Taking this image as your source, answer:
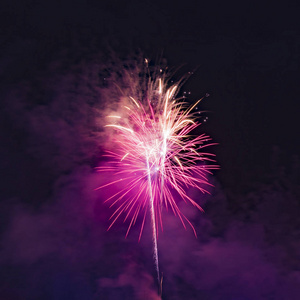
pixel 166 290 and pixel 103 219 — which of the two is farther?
pixel 166 290

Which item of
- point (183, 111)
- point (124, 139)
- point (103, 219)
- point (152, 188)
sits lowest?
point (103, 219)

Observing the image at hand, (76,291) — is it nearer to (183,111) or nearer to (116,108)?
(116,108)

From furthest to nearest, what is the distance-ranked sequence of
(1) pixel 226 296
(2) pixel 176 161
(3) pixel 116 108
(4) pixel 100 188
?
(1) pixel 226 296 < (4) pixel 100 188 < (3) pixel 116 108 < (2) pixel 176 161

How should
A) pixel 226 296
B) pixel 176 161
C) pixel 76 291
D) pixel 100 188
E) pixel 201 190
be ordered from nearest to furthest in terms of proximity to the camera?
1. pixel 176 161
2. pixel 100 188
3. pixel 201 190
4. pixel 76 291
5. pixel 226 296

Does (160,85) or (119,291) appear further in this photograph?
(119,291)

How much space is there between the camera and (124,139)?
7309mm

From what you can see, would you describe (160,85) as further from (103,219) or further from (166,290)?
(166,290)

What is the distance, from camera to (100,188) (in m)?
9.76

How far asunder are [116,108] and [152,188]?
2.53 m

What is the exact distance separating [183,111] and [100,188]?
4.50 metres

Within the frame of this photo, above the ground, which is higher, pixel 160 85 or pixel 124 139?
pixel 160 85

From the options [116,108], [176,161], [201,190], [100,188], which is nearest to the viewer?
[176,161]

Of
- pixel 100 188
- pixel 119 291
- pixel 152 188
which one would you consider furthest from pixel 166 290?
pixel 152 188

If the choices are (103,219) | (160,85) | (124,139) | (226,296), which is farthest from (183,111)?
(226,296)
